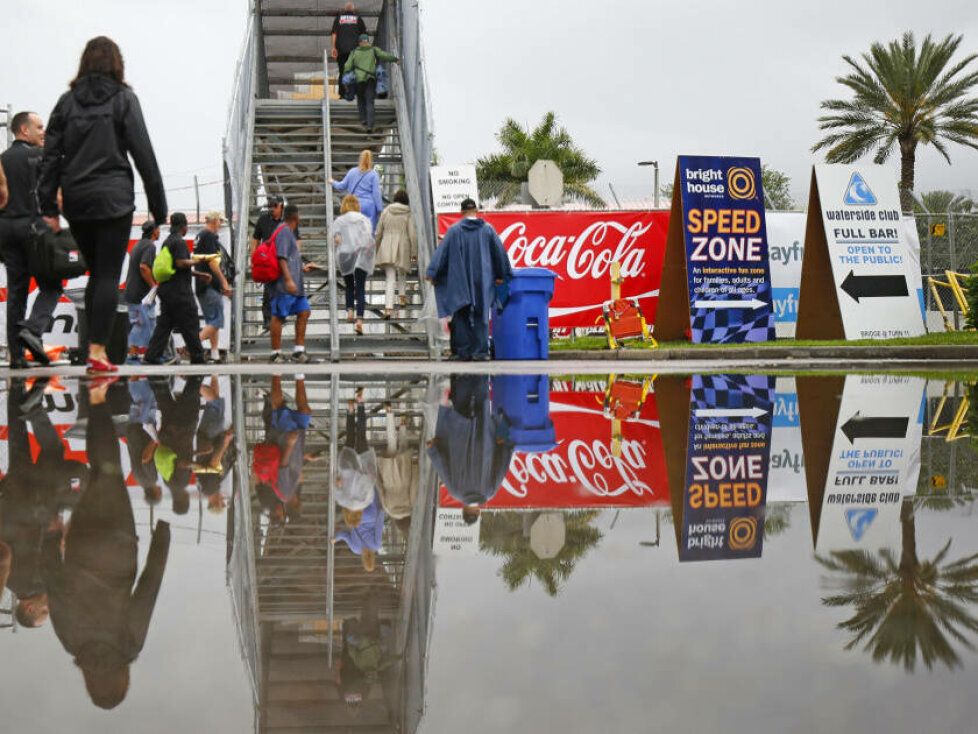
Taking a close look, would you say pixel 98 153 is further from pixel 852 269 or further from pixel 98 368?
pixel 852 269

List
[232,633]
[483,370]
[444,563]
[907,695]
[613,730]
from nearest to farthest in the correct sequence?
1. [613,730]
2. [907,695]
3. [232,633]
4. [444,563]
5. [483,370]

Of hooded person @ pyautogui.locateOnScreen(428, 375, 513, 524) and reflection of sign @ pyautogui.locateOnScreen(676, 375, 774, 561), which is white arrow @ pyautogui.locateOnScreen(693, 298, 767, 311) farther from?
hooded person @ pyautogui.locateOnScreen(428, 375, 513, 524)

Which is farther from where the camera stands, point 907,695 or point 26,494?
point 26,494

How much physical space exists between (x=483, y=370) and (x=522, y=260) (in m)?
8.34

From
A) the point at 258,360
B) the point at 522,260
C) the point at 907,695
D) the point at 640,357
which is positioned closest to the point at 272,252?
the point at 258,360

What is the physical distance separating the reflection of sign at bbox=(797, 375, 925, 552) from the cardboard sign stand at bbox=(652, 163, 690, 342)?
9.83 metres

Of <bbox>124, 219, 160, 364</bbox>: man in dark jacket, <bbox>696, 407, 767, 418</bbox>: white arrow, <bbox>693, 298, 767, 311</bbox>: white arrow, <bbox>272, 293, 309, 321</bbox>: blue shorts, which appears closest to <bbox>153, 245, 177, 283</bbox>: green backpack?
<bbox>272, 293, 309, 321</bbox>: blue shorts

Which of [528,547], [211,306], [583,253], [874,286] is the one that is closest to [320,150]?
[583,253]

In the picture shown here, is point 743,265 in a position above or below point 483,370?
above

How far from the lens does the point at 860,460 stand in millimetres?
4379

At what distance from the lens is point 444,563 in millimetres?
2617

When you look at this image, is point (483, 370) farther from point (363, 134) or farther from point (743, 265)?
point (363, 134)

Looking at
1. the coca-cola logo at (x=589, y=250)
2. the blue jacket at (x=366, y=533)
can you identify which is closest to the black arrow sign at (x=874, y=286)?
the coca-cola logo at (x=589, y=250)

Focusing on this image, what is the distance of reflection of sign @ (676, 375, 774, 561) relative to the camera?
9.20ft
